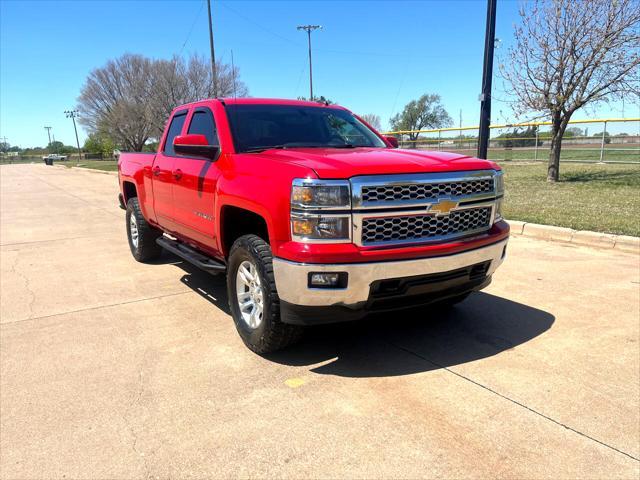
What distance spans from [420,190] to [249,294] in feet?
5.03

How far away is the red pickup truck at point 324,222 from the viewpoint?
2977 mm

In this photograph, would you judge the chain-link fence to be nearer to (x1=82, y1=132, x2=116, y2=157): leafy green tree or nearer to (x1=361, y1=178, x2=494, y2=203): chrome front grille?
(x1=361, y1=178, x2=494, y2=203): chrome front grille

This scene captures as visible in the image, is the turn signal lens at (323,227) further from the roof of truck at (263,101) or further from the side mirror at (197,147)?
the roof of truck at (263,101)

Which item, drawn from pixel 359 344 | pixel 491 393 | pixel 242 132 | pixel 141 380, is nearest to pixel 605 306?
pixel 491 393

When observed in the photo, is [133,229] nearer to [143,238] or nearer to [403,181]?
[143,238]

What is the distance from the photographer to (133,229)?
22.7ft

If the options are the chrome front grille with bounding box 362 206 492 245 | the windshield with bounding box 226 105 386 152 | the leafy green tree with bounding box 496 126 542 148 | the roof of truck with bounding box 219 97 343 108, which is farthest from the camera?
the leafy green tree with bounding box 496 126 542 148

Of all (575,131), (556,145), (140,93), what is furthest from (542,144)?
(140,93)

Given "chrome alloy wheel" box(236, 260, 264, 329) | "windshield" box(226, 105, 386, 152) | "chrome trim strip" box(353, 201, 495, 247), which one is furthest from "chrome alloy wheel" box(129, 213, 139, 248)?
"chrome trim strip" box(353, 201, 495, 247)

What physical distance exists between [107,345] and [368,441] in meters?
2.40

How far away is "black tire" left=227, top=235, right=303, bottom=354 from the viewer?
3.27 metres

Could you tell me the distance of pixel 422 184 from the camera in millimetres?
3145

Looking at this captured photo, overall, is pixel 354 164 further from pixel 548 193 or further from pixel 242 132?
pixel 548 193

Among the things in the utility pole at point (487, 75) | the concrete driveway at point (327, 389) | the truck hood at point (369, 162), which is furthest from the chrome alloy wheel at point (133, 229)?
the utility pole at point (487, 75)
